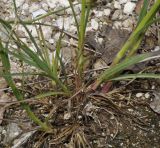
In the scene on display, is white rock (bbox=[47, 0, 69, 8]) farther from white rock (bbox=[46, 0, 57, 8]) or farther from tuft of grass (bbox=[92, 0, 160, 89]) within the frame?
tuft of grass (bbox=[92, 0, 160, 89])

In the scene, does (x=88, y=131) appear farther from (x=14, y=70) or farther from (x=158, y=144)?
(x=14, y=70)

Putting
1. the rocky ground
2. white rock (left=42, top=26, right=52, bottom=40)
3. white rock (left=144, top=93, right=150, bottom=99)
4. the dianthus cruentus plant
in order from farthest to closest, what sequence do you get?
white rock (left=42, top=26, right=52, bottom=40) < white rock (left=144, top=93, right=150, bottom=99) < the rocky ground < the dianthus cruentus plant

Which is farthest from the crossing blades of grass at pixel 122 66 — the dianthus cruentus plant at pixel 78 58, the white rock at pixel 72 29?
the white rock at pixel 72 29

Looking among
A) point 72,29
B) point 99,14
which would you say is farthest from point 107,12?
point 72,29

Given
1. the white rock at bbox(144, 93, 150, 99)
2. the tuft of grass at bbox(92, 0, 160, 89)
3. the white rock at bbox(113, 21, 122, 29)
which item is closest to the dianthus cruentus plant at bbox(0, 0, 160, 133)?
the tuft of grass at bbox(92, 0, 160, 89)

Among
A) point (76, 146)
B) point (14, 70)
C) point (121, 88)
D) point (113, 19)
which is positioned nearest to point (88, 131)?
point (76, 146)

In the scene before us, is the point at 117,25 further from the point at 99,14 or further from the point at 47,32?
the point at 47,32
